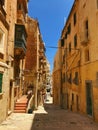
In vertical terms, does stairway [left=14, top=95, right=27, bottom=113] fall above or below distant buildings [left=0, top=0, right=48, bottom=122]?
below

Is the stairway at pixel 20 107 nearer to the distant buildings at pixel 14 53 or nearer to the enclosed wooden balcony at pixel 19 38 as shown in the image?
the distant buildings at pixel 14 53

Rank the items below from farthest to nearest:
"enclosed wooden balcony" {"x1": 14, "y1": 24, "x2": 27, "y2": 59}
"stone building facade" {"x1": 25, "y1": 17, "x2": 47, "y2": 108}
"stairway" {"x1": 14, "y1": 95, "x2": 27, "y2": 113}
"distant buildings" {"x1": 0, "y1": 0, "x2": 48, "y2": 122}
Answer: "stone building facade" {"x1": 25, "y1": 17, "x2": 47, "y2": 108} → "stairway" {"x1": 14, "y1": 95, "x2": 27, "y2": 113} → "enclosed wooden balcony" {"x1": 14, "y1": 24, "x2": 27, "y2": 59} → "distant buildings" {"x1": 0, "y1": 0, "x2": 48, "y2": 122}

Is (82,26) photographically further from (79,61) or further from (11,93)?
(11,93)

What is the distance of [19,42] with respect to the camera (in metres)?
16.0

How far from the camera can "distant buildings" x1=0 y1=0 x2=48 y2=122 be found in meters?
12.1

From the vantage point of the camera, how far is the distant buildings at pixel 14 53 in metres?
12.1

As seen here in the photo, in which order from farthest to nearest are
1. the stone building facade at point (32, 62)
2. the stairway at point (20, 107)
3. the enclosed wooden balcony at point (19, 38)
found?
the stone building facade at point (32, 62)
the stairway at point (20, 107)
the enclosed wooden balcony at point (19, 38)

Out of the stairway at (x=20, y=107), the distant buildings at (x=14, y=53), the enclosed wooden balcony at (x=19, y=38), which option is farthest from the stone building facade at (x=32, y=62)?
the enclosed wooden balcony at (x=19, y=38)

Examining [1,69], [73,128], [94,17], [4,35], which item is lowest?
[73,128]

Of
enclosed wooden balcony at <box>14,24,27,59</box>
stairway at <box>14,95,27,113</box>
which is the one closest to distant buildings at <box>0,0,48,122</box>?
enclosed wooden balcony at <box>14,24,27,59</box>

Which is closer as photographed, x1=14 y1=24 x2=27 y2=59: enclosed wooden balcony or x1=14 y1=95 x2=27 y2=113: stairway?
x1=14 y1=24 x2=27 y2=59: enclosed wooden balcony

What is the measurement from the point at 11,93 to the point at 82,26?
9.18 meters

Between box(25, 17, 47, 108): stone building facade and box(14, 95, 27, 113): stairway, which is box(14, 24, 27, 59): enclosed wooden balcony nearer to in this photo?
box(14, 95, 27, 113): stairway

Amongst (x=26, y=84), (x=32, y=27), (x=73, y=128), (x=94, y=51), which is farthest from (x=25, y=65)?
(x=73, y=128)
